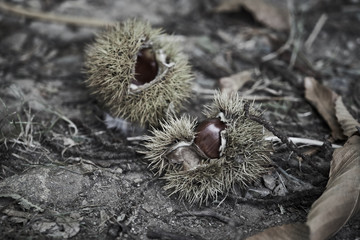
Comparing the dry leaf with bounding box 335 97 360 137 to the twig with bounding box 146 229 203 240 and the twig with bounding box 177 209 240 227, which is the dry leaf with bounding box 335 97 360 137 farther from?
the twig with bounding box 146 229 203 240

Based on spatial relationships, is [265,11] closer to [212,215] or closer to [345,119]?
[345,119]

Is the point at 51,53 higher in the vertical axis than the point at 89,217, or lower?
higher

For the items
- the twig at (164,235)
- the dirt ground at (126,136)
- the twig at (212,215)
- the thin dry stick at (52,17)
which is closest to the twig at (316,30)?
the dirt ground at (126,136)

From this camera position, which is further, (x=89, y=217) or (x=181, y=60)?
(x=181, y=60)

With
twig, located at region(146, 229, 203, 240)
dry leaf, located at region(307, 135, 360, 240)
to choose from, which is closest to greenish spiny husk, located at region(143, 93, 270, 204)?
twig, located at region(146, 229, 203, 240)

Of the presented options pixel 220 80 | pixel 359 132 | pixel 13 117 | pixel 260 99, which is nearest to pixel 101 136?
pixel 13 117

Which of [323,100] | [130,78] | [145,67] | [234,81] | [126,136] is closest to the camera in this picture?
[130,78]

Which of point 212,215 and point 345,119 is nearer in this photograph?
point 212,215

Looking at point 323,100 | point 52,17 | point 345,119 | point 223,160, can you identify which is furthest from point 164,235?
point 52,17

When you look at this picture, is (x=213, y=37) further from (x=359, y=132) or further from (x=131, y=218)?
(x=131, y=218)
